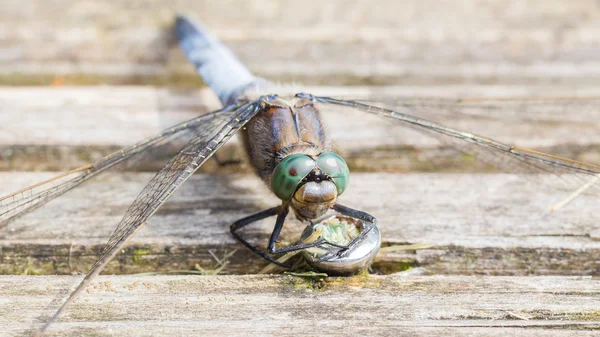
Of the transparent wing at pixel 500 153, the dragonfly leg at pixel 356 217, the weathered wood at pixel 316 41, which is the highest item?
the weathered wood at pixel 316 41

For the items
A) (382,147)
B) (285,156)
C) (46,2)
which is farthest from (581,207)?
(46,2)

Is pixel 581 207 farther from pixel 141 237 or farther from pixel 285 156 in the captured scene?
pixel 141 237

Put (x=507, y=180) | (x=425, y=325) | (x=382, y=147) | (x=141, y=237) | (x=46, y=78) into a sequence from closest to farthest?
(x=425, y=325) < (x=141, y=237) < (x=507, y=180) < (x=382, y=147) < (x=46, y=78)

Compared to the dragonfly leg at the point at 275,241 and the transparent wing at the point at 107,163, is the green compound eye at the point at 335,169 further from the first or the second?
the transparent wing at the point at 107,163

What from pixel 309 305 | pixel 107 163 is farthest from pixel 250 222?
pixel 107 163

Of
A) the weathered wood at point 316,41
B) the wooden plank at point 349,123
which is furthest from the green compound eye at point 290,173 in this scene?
the weathered wood at point 316,41

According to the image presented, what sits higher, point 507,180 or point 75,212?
point 507,180

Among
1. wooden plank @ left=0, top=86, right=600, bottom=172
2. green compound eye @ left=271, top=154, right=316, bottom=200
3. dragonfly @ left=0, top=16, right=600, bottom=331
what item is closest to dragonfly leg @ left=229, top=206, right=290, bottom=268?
dragonfly @ left=0, top=16, right=600, bottom=331
